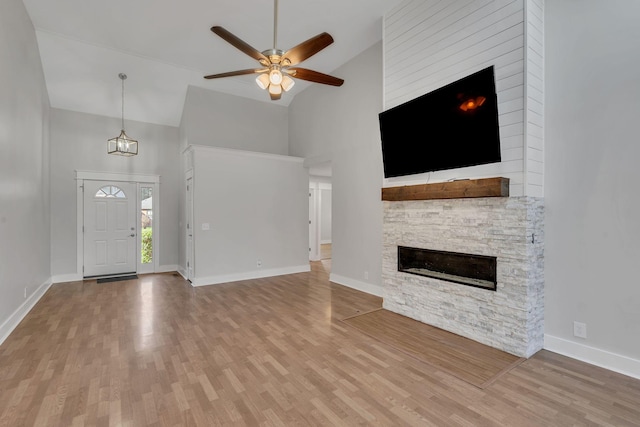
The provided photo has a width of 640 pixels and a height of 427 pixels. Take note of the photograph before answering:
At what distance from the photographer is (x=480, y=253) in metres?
3.19

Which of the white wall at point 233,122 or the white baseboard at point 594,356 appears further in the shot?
the white wall at point 233,122

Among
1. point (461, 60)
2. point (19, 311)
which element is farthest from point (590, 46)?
point (19, 311)

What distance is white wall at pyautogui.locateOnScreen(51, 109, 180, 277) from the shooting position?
6.08 metres

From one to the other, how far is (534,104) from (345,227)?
338 cm

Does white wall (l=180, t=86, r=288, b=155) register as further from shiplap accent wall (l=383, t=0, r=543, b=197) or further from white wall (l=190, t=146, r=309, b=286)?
shiplap accent wall (l=383, t=0, r=543, b=197)

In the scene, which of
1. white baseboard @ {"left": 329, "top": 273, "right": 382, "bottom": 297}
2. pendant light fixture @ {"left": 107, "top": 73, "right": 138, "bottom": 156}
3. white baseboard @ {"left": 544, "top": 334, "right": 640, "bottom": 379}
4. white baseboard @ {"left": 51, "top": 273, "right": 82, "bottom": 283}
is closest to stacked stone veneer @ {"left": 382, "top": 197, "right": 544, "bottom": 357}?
white baseboard @ {"left": 544, "top": 334, "right": 640, "bottom": 379}

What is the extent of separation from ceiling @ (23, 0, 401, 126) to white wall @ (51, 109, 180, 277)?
0.34 metres

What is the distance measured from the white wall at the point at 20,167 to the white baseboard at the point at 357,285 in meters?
4.54

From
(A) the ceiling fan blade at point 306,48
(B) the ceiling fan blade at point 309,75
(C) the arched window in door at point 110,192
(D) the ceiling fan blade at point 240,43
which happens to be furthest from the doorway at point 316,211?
(D) the ceiling fan blade at point 240,43

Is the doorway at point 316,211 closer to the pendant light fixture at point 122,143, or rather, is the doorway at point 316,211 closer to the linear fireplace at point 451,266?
the pendant light fixture at point 122,143

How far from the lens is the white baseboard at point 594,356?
8.27 ft

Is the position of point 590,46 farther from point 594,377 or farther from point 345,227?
point 345,227

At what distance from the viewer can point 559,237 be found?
294 cm

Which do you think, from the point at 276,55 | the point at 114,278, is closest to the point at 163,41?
the point at 276,55
